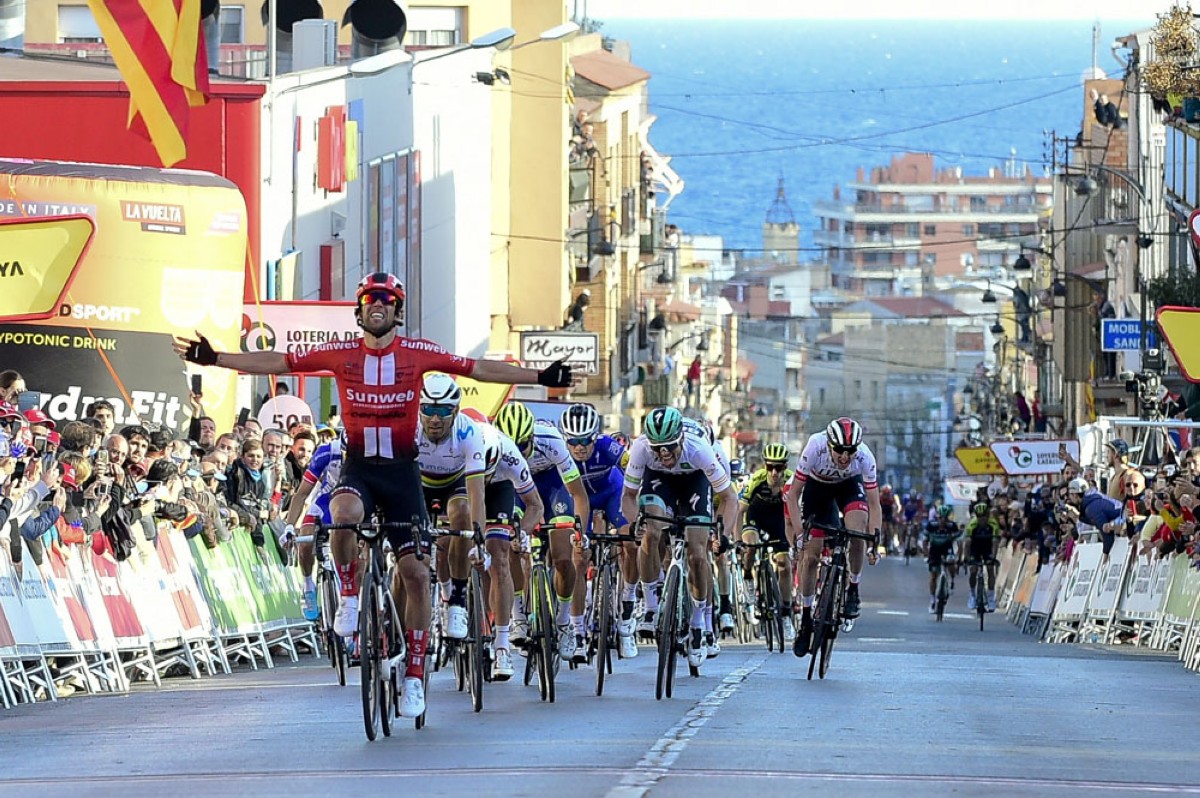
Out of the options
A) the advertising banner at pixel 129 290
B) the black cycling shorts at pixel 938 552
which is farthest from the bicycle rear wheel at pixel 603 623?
the black cycling shorts at pixel 938 552

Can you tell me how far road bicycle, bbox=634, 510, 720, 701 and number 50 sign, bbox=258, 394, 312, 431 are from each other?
11.0 meters

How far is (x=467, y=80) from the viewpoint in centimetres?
5847

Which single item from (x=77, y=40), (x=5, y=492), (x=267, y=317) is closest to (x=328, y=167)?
(x=267, y=317)

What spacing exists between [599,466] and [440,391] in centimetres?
425

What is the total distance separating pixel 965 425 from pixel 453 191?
101 m

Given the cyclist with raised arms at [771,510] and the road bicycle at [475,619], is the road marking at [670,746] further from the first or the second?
the cyclist with raised arms at [771,510]

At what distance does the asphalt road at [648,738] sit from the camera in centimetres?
1107

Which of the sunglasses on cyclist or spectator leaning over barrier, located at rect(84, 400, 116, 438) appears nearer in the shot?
the sunglasses on cyclist

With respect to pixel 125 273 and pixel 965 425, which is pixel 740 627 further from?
pixel 965 425

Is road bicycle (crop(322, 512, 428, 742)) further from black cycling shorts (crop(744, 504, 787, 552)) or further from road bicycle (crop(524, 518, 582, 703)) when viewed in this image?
black cycling shorts (crop(744, 504, 787, 552))

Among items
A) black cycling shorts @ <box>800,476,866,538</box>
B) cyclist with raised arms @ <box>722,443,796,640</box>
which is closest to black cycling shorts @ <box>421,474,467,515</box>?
black cycling shorts @ <box>800,476,866,538</box>

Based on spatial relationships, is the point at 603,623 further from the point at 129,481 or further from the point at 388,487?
the point at 129,481

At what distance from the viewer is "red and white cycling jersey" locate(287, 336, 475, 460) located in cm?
1317

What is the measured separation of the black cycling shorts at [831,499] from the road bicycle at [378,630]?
19.9ft
